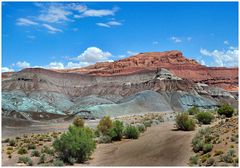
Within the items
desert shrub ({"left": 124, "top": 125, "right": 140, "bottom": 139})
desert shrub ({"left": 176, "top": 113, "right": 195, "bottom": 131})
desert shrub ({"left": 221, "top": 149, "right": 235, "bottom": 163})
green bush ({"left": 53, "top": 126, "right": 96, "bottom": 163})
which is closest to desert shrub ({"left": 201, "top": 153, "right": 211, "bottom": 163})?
desert shrub ({"left": 221, "top": 149, "right": 235, "bottom": 163})

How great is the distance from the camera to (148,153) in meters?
25.3

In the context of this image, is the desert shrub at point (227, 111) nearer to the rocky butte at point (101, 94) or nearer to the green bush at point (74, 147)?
the green bush at point (74, 147)

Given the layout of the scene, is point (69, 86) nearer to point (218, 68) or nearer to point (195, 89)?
point (195, 89)

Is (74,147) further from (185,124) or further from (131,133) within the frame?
(185,124)

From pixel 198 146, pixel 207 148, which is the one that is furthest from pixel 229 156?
pixel 198 146

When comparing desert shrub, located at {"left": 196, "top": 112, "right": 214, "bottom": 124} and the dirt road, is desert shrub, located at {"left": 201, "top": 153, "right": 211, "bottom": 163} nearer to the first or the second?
the dirt road

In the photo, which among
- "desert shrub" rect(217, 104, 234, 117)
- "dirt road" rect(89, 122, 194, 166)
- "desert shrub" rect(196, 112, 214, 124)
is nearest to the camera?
"dirt road" rect(89, 122, 194, 166)

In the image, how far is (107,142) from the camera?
3394cm

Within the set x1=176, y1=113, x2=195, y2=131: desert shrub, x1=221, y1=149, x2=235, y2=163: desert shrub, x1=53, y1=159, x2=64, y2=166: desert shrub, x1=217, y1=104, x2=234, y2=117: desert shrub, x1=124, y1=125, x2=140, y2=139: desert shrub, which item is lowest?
x1=53, y1=159, x2=64, y2=166: desert shrub

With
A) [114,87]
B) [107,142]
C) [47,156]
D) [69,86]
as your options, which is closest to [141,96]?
[114,87]

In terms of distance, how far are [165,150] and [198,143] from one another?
231 cm

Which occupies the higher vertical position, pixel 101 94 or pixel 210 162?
pixel 101 94

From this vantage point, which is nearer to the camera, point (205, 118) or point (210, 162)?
point (210, 162)

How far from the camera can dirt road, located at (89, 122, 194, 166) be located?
22391mm
